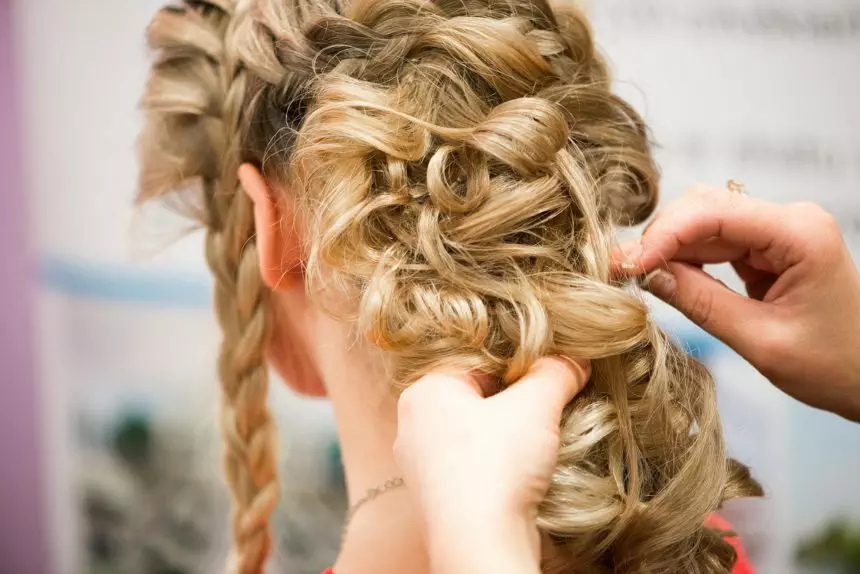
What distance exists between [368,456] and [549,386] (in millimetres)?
312

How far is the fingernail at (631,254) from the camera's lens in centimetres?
76

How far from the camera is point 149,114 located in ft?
3.09

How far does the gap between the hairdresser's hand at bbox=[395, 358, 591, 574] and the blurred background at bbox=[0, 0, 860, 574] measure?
83 centimetres

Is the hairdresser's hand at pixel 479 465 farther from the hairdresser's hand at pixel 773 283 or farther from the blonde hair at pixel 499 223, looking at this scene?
the hairdresser's hand at pixel 773 283

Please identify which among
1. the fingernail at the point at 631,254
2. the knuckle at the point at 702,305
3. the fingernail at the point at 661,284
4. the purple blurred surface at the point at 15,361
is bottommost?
the purple blurred surface at the point at 15,361

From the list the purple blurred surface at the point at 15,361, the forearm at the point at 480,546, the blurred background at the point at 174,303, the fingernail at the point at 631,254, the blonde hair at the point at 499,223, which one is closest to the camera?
the forearm at the point at 480,546

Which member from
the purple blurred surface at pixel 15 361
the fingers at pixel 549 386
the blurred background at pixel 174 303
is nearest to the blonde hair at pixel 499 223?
the fingers at pixel 549 386

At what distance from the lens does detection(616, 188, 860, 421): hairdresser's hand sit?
0.83 metres

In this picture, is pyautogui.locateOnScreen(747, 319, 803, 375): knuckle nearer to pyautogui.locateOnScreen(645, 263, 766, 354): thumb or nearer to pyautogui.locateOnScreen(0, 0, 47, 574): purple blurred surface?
pyautogui.locateOnScreen(645, 263, 766, 354): thumb

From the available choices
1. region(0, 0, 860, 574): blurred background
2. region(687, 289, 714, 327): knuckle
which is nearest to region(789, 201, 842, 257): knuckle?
region(687, 289, 714, 327): knuckle

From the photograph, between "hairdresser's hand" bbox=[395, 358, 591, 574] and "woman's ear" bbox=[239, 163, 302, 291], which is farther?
"woman's ear" bbox=[239, 163, 302, 291]

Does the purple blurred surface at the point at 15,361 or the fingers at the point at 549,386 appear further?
the purple blurred surface at the point at 15,361

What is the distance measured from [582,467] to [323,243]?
30cm

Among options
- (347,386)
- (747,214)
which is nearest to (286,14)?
(347,386)
